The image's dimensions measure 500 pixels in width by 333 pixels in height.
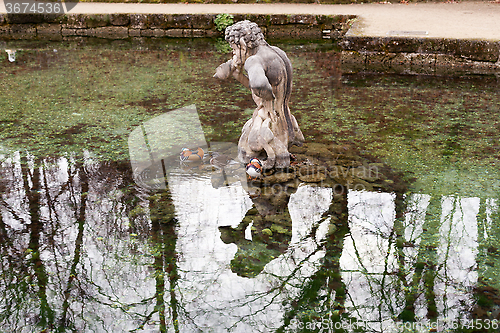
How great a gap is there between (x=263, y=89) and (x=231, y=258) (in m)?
1.25

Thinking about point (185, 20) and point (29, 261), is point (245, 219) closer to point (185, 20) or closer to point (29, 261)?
point (29, 261)

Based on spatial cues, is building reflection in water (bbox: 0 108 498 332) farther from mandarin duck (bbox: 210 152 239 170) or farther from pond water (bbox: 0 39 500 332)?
mandarin duck (bbox: 210 152 239 170)

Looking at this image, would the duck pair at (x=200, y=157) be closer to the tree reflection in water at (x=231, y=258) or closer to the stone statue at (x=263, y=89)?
the stone statue at (x=263, y=89)

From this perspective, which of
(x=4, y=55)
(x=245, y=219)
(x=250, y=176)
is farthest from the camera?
(x=4, y=55)

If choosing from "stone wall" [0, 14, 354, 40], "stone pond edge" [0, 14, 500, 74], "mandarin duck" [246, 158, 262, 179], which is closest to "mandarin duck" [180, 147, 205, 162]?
"mandarin duck" [246, 158, 262, 179]

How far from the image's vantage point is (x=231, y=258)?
276cm

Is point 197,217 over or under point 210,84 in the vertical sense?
under

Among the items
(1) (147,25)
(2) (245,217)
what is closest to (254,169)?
(2) (245,217)

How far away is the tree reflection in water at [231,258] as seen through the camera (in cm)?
233

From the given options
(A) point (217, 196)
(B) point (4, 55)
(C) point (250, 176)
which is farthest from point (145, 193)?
(B) point (4, 55)

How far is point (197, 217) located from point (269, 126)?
3.31ft

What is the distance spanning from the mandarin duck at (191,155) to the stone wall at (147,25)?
4.92m

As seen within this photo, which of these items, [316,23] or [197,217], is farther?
[316,23]

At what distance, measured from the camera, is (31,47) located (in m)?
8.22
